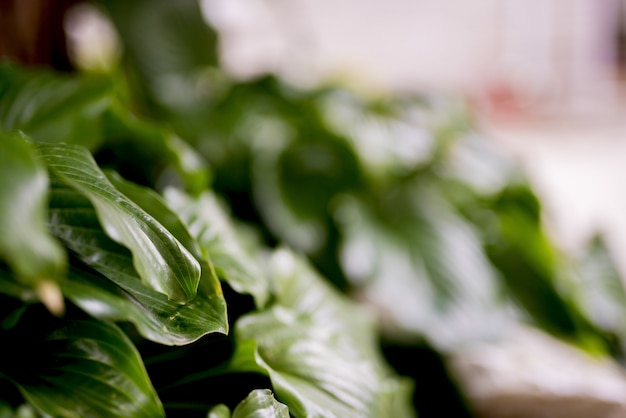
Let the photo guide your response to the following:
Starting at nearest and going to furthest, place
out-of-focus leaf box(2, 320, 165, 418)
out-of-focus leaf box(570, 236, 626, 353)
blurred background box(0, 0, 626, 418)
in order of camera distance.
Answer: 1. out-of-focus leaf box(2, 320, 165, 418)
2. blurred background box(0, 0, 626, 418)
3. out-of-focus leaf box(570, 236, 626, 353)

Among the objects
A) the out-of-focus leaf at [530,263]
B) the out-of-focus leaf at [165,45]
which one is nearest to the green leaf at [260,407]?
the out-of-focus leaf at [530,263]

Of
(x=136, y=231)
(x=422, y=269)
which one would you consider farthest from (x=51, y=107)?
(x=422, y=269)

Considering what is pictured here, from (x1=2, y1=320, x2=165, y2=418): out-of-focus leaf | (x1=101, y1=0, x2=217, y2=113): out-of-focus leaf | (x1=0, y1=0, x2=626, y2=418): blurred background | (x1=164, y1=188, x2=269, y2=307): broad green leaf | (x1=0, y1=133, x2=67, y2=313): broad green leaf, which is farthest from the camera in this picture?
(x1=101, y1=0, x2=217, y2=113): out-of-focus leaf

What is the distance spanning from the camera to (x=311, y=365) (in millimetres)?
508

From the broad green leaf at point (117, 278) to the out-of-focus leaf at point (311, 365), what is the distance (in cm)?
8

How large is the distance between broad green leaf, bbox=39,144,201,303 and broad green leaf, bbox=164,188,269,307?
0.09 meters

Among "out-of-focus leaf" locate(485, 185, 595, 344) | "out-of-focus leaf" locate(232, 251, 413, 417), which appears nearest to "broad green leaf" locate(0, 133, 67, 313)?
"out-of-focus leaf" locate(232, 251, 413, 417)

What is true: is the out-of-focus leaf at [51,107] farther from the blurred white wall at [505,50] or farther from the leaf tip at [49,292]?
the blurred white wall at [505,50]

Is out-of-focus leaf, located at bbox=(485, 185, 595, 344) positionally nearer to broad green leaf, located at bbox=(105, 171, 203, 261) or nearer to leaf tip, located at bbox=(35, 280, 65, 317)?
broad green leaf, located at bbox=(105, 171, 203, 261)

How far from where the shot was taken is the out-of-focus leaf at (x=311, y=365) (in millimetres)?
459

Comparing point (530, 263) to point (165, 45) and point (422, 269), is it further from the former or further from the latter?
point (165, 45)

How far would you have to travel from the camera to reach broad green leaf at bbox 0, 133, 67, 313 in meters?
0.26

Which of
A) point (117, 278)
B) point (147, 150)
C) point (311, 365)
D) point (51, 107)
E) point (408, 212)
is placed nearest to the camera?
point (117, 278)

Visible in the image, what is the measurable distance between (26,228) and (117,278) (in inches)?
5.1
